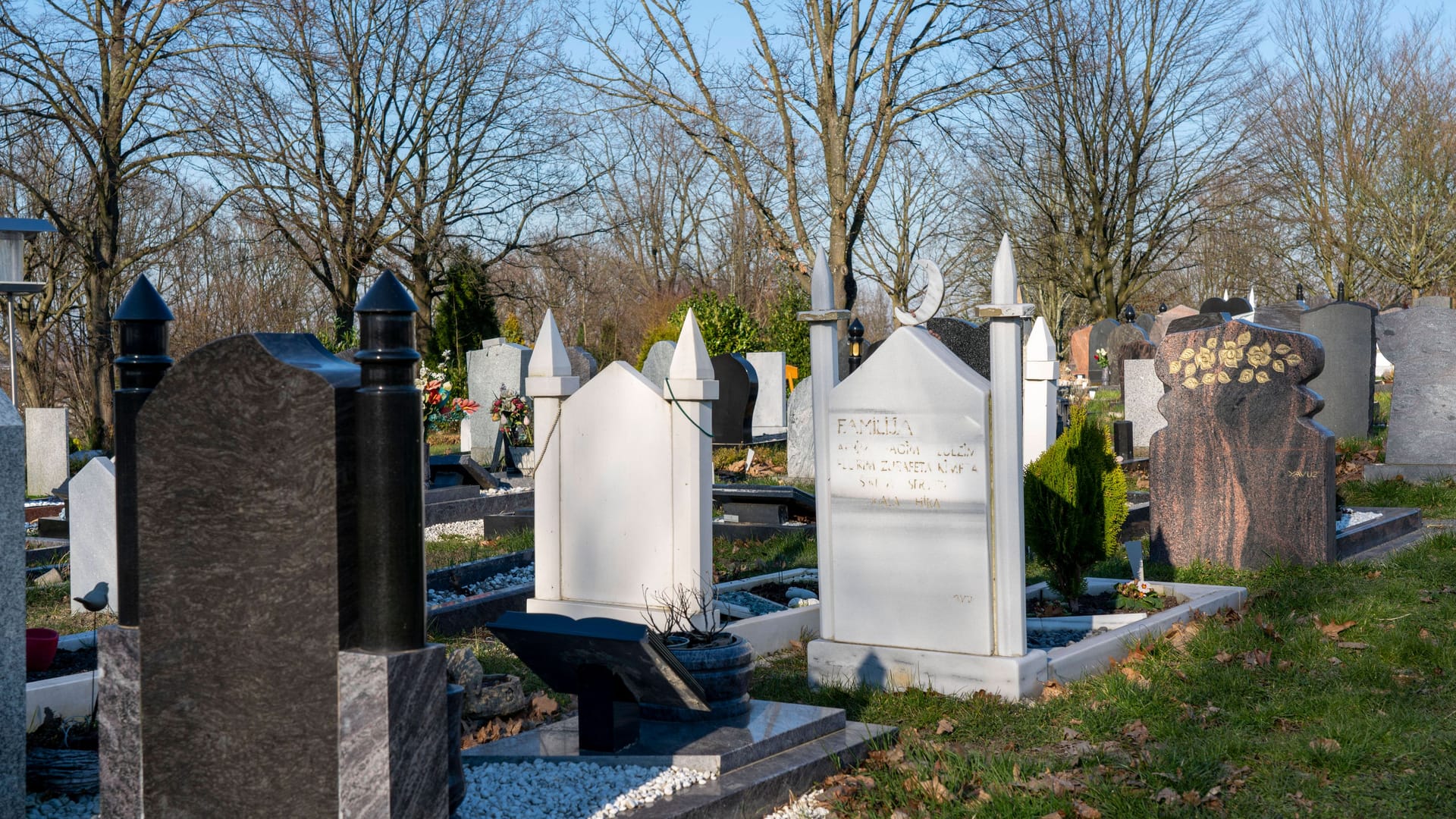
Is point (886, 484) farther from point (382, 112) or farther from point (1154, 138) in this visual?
point (1154, 138)

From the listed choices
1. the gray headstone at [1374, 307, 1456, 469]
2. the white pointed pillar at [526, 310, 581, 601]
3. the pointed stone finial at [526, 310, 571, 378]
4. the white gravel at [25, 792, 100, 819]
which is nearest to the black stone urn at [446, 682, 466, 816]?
the white gravel at [25, 792, 100, 819]

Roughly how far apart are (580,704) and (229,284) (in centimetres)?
2375

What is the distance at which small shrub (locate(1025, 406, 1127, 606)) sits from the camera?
269 inches

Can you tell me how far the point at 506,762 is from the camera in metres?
4.13

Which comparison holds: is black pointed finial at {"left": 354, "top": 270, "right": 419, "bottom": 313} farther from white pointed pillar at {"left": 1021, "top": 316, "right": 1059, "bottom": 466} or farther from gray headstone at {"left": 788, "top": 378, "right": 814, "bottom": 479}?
gray headstone at {"left": 788, "top": 378, "right": 814, "bottom": 479}

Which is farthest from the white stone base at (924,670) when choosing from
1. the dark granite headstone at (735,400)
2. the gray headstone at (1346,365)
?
the gray headstone at (1346,365)

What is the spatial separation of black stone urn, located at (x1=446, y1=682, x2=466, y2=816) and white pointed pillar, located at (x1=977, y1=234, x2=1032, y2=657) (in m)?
2.65

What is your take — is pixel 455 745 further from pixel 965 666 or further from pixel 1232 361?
pixel 1232 361

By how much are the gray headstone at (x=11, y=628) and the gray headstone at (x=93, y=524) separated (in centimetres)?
385

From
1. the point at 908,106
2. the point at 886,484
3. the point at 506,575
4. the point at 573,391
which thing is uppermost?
the point at 908,106

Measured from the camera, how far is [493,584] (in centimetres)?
847

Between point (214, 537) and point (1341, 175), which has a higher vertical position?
point (1341, 175)

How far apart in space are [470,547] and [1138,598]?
5.61m

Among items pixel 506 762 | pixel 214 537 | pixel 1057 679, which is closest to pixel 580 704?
pixel 506 762
